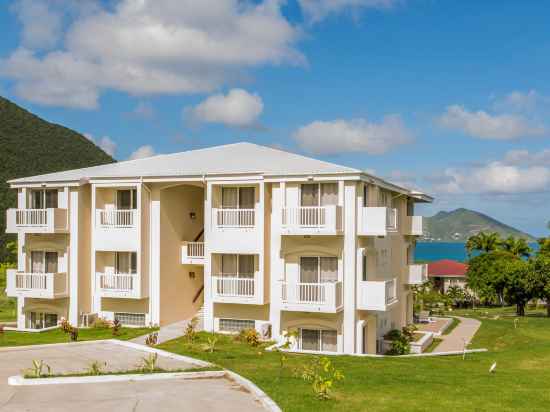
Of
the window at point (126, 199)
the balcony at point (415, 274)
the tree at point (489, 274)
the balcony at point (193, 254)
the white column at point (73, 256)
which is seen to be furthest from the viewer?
the tree at point (489, 274)

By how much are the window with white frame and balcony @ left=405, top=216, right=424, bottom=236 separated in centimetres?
1128

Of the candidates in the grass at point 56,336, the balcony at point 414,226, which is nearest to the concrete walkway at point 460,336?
the balcony at point 414,226

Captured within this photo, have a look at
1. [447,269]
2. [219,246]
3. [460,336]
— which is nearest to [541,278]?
[460,336]

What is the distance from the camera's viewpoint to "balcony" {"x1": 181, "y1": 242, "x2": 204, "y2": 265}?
2778 centimetres

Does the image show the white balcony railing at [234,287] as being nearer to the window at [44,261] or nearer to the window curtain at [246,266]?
the window curtain at [246,266]

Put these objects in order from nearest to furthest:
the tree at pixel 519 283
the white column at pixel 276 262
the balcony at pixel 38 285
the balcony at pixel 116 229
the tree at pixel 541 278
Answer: the white column at pixel 276 262 < the balcony at pixel 116 229 < the balcony at pixel 38 285 < the tree at pixel 541 278 < the tree at pixel 519 283

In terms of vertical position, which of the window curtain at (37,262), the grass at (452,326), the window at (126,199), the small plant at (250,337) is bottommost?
the grass at (452,326)

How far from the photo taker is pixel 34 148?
9481 centimetres

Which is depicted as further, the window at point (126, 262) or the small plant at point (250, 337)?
the window at point (126, 262)

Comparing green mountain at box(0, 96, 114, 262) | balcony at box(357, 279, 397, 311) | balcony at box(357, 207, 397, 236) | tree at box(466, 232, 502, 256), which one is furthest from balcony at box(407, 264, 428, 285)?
green mountain at box(0, 96, 114, 262)

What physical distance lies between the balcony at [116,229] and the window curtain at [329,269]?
27.7 feet

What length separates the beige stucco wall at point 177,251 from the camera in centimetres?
2678

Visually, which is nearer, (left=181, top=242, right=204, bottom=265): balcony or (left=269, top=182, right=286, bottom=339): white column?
(left=269, top=182, right=286, bottom=339): white column

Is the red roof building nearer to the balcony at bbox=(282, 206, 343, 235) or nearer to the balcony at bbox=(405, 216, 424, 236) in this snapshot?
the balcony at bbox=(405, 216, 424, 236)
